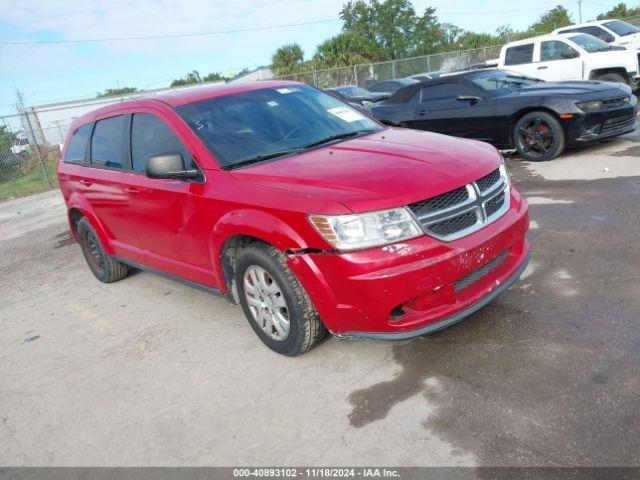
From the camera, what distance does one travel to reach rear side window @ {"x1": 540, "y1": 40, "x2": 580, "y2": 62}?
38.0 feet

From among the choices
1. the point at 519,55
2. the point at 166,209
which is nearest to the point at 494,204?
the point at 166,209

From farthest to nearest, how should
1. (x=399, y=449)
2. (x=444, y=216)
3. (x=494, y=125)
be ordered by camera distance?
(x=494, y=125)
(x=444, y=216)
(x=399, y=449)

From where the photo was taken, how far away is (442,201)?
9.83 feet

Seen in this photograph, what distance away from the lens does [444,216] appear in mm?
2971

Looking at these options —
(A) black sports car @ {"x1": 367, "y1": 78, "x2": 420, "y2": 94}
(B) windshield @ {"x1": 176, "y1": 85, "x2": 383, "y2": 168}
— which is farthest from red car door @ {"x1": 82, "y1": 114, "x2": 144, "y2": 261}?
(A) black sports car @ {"x1": 367, "y1": 78, "x2": 420, "y2": 94}

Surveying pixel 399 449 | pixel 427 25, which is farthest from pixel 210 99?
pixel 427 25

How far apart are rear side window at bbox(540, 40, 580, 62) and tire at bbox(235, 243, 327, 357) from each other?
10745 mm

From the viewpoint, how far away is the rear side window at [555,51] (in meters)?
11.6

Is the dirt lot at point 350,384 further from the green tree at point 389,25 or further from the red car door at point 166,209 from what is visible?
the green tree at point 389,25

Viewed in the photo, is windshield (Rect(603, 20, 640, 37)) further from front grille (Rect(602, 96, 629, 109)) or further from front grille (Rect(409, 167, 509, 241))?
front grille (Rect(409, 167, 509, 241))

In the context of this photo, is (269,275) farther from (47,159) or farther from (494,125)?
(47,159)

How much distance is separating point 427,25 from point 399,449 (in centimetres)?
5650

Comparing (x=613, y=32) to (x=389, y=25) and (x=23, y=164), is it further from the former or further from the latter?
(x=389, y=25)

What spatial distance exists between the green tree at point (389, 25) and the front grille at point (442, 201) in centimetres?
5166
